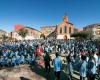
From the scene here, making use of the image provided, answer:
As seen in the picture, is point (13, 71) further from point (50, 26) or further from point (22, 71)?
point (50, 26)

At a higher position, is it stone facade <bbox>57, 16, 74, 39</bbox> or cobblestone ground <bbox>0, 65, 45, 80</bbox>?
stone facade <bbox>57, 16, 74, 39</bbox>

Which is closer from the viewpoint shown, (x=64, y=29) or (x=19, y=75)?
(x=19, y=75)

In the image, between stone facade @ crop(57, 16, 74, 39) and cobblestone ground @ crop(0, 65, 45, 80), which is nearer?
cobblestone ground @ crop(0, 65, 45, 80)

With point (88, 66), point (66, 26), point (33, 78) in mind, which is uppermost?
point (66, 26)

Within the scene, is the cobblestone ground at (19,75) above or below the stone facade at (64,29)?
below

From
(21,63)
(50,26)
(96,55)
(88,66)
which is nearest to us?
(88,66)

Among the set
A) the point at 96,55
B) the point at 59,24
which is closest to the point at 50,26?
the point at 59,24

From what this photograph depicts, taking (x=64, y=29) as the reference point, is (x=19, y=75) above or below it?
below

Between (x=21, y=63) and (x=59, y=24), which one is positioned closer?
(x=21, y=63)

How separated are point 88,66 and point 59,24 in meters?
91.7

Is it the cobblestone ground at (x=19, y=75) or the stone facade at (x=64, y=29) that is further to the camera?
the stone facade at (x=64, y=29)

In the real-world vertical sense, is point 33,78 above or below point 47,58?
below

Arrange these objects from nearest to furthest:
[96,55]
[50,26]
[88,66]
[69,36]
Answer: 1. [88,66]
2. [96,55]
3. [69,36]
4. [50,26]

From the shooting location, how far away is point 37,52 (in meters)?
19.3
